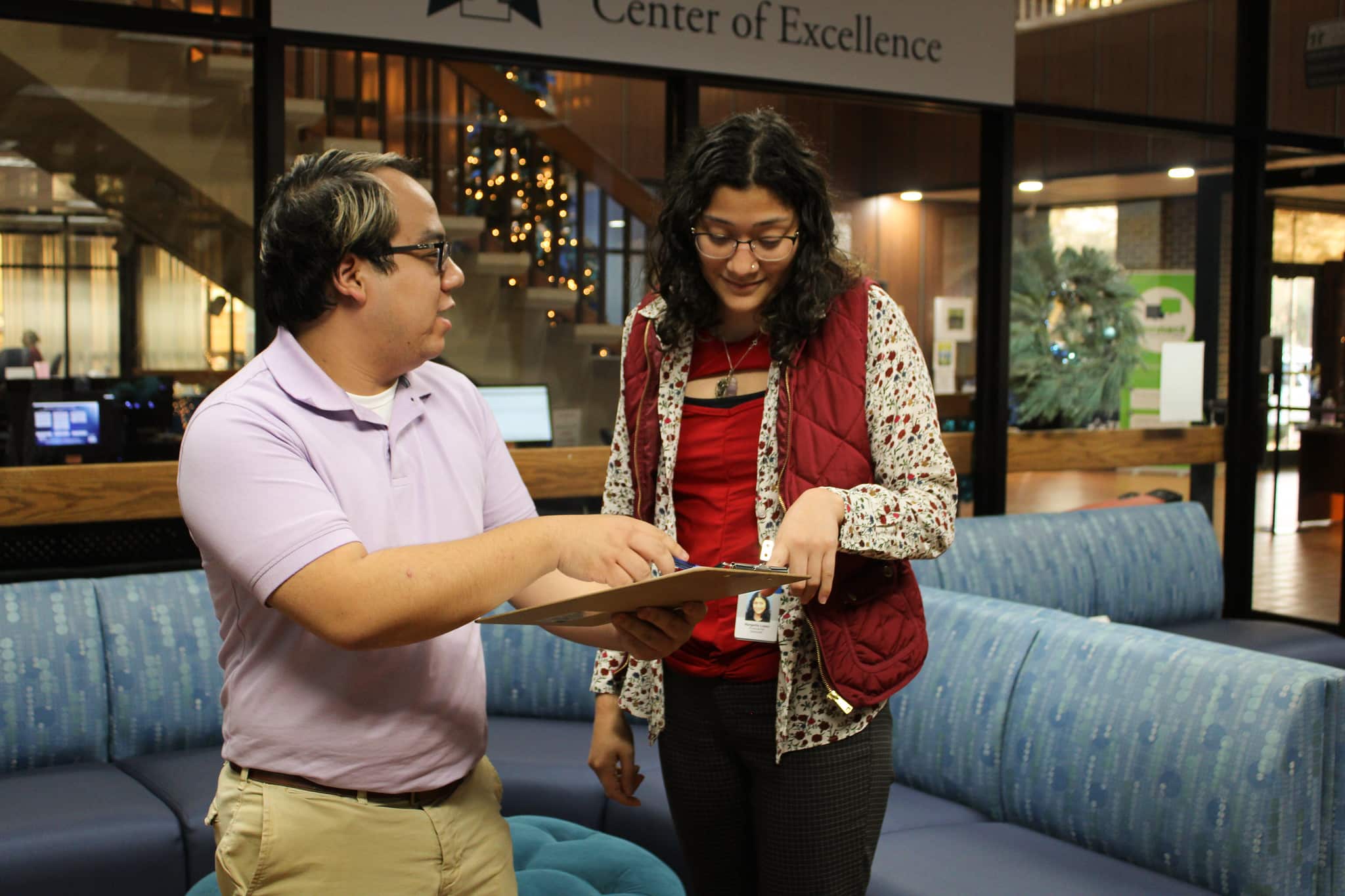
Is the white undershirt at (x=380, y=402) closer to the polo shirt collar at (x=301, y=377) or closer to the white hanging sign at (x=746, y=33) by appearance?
the polo shirt collar at (x=301, y=377)

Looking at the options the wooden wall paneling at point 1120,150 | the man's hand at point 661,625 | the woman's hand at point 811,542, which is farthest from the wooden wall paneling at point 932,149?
the man's hand at point 661,625

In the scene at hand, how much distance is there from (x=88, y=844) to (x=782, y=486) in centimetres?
218

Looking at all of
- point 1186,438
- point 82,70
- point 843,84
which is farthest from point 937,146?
point 82,70

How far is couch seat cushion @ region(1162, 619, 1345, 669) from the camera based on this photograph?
5129 mm

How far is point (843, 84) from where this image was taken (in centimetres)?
550

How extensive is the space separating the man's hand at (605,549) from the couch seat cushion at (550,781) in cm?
216

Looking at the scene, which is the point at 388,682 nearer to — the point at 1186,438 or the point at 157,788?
the point at 157,788

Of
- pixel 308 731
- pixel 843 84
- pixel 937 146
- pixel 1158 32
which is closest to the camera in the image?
pixel 308 731

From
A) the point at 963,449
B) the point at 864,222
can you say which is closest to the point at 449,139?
the point at 864,222

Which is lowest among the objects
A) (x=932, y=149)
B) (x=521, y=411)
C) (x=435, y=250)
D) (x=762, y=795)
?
(x=762, y=795)

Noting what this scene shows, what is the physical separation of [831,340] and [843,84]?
12.7 feet

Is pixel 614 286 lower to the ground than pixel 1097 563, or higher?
higher

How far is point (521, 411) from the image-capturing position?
527 centimetres

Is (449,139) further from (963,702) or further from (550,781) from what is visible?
(963,702)
